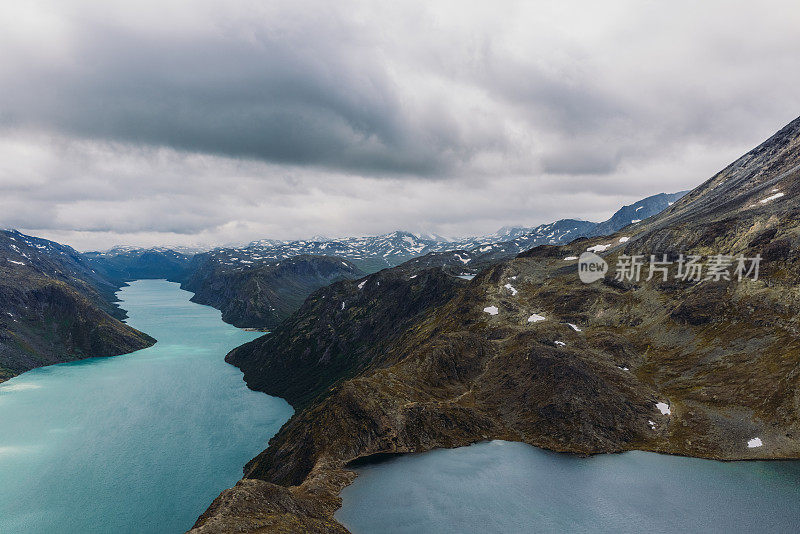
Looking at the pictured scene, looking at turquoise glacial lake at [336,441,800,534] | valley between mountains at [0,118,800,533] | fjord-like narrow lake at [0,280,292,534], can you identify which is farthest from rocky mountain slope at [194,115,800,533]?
fjord-like narrow lake at [0,280,292,534]

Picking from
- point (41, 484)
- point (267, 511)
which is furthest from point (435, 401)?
point (41, 484)

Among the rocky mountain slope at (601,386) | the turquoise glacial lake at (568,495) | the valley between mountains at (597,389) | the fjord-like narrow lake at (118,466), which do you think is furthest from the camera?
the fjord-like narrow lake at (118,466)

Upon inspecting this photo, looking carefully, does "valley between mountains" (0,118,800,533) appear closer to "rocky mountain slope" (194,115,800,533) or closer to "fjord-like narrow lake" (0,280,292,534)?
"rocky mountain slope" (194,115,800,533)

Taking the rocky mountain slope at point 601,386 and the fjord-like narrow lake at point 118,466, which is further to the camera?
the fjord-like narrow lake at point 118,466

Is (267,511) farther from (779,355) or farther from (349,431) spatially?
(779,355)

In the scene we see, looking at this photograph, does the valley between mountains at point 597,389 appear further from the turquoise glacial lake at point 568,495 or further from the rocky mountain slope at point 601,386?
the turquoise glacial lake at point 568,495

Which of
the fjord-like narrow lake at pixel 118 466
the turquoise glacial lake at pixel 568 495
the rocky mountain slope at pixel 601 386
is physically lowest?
the fjord-like narrow lake at pixel 118 466

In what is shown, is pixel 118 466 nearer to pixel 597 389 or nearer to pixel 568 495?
pixel 568 495

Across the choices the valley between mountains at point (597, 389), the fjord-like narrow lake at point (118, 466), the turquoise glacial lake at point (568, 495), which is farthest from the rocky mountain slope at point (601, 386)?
the fjord-like narrow lake at point (118, 466)
